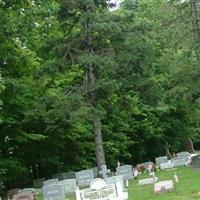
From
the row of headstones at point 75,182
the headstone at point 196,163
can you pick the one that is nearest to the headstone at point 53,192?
the row of headstones at point 75,182

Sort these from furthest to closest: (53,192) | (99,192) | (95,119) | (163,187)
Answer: (95,119) < (53,192) < (163,187) < (99,192)

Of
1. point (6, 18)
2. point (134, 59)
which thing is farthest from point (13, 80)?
point (134, 59)

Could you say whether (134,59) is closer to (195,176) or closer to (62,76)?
(62,76)

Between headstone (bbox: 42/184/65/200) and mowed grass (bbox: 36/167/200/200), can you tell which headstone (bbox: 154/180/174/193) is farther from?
headstone (bbox: 42/184/65/200)

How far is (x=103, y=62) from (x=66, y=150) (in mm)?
10401

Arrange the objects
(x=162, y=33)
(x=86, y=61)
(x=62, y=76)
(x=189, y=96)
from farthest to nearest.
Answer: (x=162, y=33)
(x=62, y=76)
(x=189, y=96)
(x=86, y=61)

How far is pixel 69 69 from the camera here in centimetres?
2969

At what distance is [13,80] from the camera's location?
26969 mm

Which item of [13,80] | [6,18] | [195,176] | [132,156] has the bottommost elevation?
[195,176]

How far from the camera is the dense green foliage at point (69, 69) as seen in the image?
2625cm

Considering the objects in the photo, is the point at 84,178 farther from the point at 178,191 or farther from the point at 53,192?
the point at 178,191

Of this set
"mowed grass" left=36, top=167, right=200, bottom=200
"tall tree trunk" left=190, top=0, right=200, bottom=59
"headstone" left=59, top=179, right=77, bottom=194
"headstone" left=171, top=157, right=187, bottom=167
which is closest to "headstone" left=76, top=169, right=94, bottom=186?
"headstone" left=59, top=179, right=77, bottom=194

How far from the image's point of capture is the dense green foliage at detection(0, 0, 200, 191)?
2625 centimetres

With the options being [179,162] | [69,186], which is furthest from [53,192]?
[179,162]
